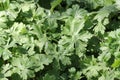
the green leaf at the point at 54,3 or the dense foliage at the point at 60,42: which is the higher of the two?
the green leaf at the point at 54,3

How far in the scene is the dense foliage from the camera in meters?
2.61

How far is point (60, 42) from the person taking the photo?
8.96ft

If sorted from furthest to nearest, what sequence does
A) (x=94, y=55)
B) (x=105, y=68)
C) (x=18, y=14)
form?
(x=18, y=14) → (x=94, y=55) → (x=105, y=68)

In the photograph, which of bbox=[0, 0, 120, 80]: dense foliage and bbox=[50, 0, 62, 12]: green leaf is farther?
bbox=[50, 0, 62, 12]: green leaf

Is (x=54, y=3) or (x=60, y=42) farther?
(x=54, y=3)

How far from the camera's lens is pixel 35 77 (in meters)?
2.72

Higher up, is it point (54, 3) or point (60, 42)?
point (54, 3)

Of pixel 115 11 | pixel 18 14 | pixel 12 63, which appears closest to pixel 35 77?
pixel 12 63

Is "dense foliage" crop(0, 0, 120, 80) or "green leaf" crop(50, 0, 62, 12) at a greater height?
"green leaf" crop(50, 0, 62, 12)

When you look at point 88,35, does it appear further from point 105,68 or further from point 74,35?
point 105,68

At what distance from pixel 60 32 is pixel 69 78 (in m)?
0.44

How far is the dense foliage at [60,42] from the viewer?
2.61 m

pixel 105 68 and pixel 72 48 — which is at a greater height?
pixel 72 48

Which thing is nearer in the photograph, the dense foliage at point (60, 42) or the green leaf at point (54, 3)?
the dense foliage at point (60, 42)
